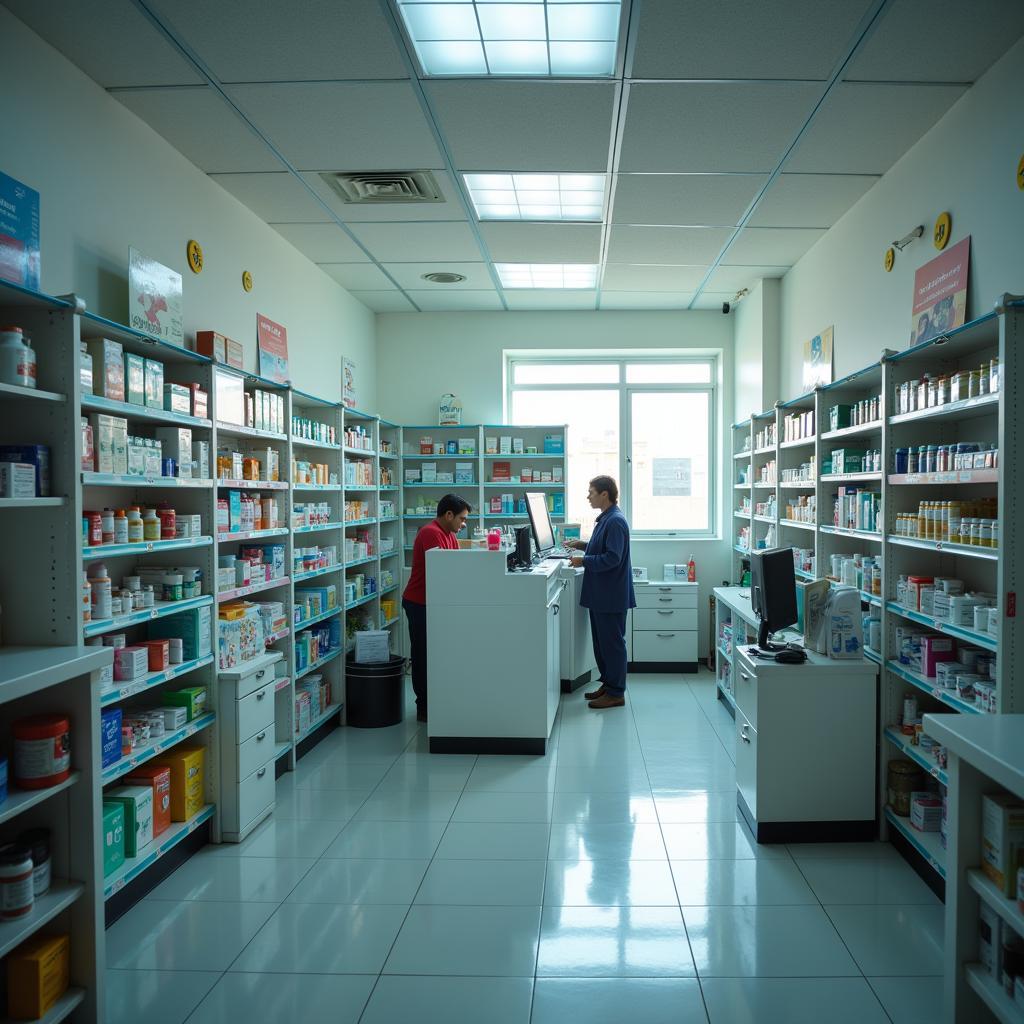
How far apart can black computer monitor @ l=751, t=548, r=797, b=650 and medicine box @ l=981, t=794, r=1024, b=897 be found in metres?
1.79

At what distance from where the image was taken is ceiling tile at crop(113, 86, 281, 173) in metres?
3.57

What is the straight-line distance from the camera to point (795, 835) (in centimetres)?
377

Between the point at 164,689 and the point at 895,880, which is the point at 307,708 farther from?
the point at 895,880

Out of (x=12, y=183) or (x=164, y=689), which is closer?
(x=12, y=183)

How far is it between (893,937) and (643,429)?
20.1 feet

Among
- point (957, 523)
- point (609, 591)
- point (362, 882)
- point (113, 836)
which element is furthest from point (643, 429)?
point (113, 836)

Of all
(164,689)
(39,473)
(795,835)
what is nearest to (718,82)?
(39,473)

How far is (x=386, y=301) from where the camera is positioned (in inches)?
→ 301

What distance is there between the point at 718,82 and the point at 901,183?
149 centimetres

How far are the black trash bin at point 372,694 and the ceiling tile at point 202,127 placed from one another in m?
3.49

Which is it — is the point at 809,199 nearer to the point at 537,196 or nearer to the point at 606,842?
the point at 537,196

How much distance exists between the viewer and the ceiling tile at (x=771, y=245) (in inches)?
218

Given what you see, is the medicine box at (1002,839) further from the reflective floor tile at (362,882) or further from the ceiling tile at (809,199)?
the ceiling tile at (809,199)

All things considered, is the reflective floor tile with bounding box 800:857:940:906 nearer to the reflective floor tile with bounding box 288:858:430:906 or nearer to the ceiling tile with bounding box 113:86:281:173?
the reflective floor tile with bounding box 288:858:430:906
